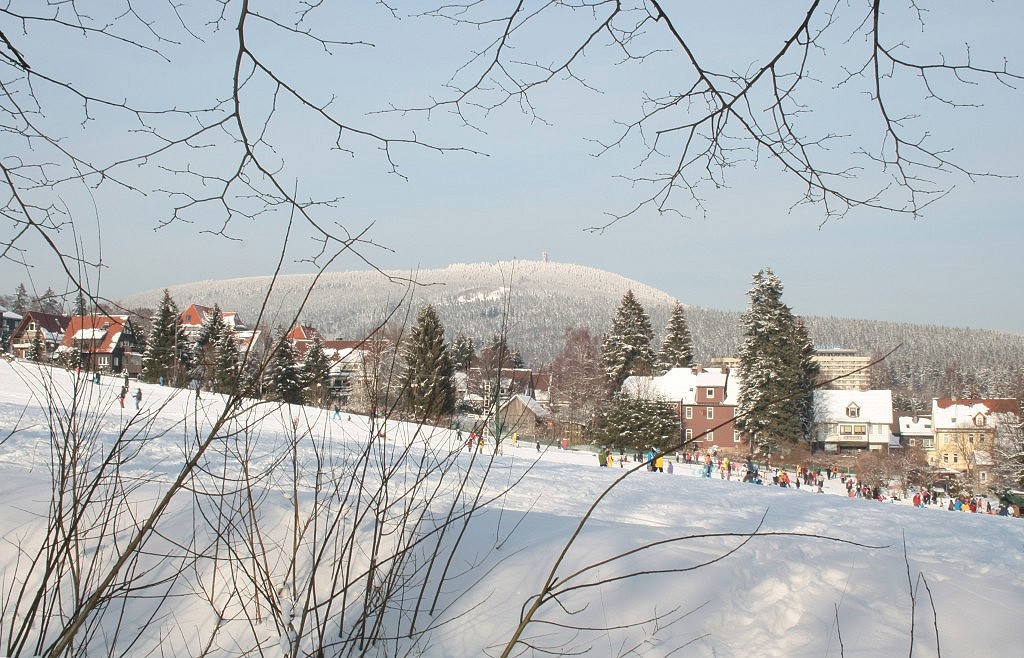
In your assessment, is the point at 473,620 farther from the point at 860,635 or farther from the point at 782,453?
the point at 782,453

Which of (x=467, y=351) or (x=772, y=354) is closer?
(x=467, y=351)

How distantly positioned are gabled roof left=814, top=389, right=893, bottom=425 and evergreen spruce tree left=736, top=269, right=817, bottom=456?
540 centimetres

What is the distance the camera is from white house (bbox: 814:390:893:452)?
172ft

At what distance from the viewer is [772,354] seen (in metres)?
42.2

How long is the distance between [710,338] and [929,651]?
14591 centimetres

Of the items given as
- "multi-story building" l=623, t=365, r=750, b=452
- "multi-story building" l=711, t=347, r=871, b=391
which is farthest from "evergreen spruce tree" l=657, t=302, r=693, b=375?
"multi-story building" l=623, t=365, r=750, b=452

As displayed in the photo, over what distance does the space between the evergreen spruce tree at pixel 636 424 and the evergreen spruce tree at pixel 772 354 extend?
4.31 m

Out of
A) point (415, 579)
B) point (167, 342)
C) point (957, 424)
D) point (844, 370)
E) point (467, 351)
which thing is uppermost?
point (844, 370)

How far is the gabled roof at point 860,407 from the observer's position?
52.9 meters

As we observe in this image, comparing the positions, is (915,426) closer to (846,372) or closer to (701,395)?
(701,395)

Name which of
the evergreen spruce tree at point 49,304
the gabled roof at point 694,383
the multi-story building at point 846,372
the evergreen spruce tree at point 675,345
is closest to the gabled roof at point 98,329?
the evergreen spruce tree at point 49,304

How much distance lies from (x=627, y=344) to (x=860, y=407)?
52.9ft

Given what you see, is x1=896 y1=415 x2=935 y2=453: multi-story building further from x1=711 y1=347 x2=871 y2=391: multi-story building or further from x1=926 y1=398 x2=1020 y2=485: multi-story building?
x1=711 y1=347 x2=871 y2=391: multi-story building

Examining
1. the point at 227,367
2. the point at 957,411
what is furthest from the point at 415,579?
the point at 957,411
